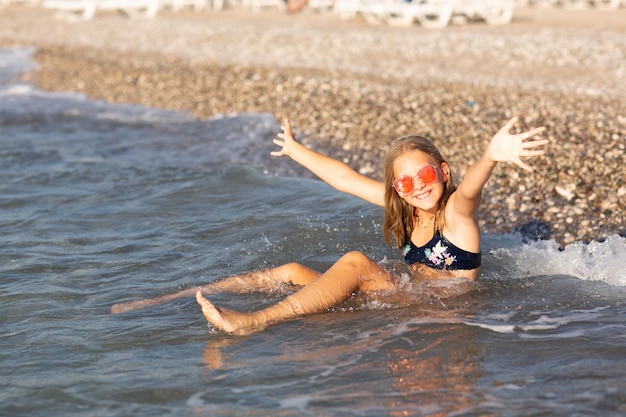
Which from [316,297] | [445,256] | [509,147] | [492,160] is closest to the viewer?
[509,147]

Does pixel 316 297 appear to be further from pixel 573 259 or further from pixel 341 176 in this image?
pixel 573 259

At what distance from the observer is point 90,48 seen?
81.1ft

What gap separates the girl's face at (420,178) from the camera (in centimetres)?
623

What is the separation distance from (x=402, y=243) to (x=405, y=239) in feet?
0.13

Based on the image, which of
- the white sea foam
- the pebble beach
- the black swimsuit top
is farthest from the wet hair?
the pebble beach

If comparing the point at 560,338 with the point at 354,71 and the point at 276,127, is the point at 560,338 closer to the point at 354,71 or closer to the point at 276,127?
the point at 276,127

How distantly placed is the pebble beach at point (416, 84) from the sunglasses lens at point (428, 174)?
7.00 feet

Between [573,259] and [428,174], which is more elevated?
[428,174]

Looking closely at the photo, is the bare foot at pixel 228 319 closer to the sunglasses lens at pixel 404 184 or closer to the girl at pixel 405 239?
the girl at pixel 405 239

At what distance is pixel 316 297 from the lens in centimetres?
604

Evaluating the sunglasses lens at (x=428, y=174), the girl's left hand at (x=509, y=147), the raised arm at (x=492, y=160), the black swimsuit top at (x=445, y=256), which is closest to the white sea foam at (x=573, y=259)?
Answer: the black swimsuit top at (x=445, y=256)

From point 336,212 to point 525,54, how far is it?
33.6 ft

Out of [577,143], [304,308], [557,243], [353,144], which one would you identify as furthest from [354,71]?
[304,308]

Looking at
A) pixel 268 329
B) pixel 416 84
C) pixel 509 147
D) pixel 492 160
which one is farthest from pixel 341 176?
pixel 416 84
